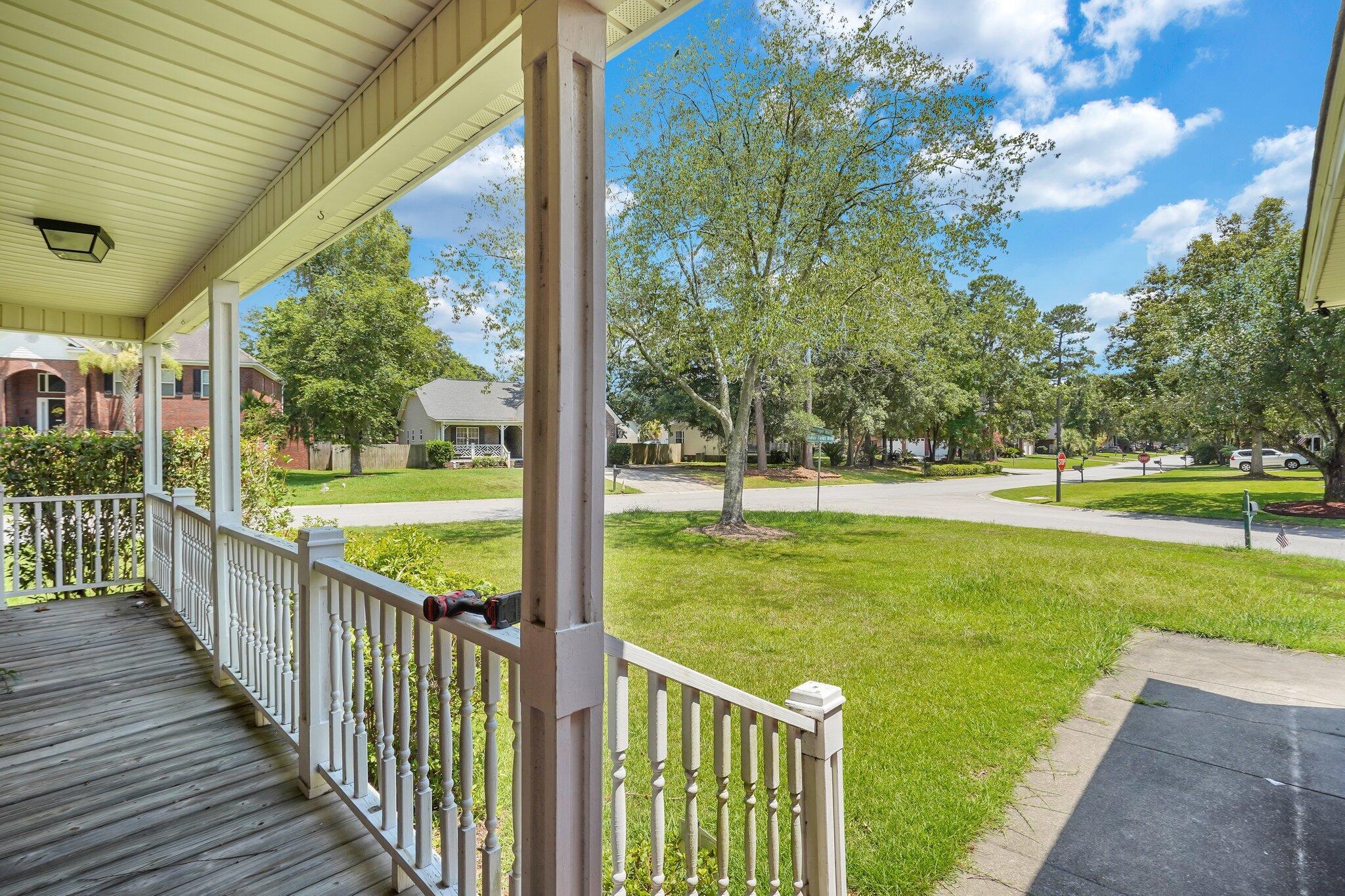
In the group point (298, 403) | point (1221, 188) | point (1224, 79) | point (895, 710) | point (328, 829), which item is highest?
point (1224, 79)

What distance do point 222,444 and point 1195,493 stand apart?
11.6 metres

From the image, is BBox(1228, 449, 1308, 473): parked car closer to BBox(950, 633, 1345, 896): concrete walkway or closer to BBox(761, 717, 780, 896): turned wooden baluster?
BBox(950, 633, 1345, 896): concrete walkway

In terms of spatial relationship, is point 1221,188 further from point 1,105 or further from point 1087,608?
point 1,105

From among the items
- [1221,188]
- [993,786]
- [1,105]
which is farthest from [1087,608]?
[1,105]

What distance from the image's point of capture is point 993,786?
7.87 feet

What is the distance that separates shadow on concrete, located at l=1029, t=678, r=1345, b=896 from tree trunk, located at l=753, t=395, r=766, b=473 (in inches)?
353

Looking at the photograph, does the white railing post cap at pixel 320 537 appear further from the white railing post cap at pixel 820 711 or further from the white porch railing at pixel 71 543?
the white porch railing at pixel 71 543

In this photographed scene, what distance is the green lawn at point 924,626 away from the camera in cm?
245

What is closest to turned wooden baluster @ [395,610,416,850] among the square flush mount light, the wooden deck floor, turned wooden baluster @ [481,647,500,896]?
the wooden deck floor

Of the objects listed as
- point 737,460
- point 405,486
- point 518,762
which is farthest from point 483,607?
point 405,486

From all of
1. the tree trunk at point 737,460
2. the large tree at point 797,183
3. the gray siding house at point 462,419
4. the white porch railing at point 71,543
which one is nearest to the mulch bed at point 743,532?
the tree trunk at point 737,460

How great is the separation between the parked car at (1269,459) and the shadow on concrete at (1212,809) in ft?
17.9

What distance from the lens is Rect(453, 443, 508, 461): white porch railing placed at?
1650 cm

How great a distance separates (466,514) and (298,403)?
22.9ft
